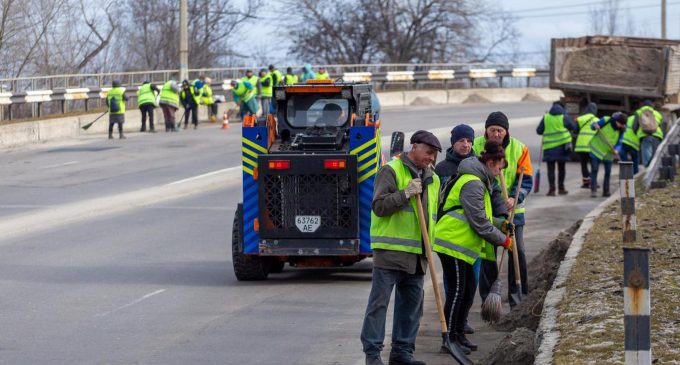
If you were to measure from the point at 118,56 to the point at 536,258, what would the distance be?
51.5 meters

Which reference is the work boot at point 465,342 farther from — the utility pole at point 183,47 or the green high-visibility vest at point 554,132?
the utility pole at point 183,47

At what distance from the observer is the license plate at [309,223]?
527 inches

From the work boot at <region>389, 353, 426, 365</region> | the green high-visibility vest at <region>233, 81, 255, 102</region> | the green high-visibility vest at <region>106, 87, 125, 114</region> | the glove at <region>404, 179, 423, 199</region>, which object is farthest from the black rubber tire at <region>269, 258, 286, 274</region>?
the green high-visibility vest at <region>233, 81, 255, 102</region>

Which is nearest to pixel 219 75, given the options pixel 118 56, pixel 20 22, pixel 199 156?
pixel 20 22

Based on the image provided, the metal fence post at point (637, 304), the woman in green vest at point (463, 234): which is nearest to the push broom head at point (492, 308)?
the woman in green vest at point (463, 234)

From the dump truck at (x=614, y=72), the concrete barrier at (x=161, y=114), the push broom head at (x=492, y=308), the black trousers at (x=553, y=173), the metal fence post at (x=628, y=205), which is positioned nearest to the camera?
the push broom head at (x=492, y=308)

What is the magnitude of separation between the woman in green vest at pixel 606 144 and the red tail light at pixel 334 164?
10.3 m

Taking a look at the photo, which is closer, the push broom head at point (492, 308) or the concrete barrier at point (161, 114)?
the push broom head at point (492, 308)

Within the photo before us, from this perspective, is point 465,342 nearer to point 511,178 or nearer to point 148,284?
point 511,178

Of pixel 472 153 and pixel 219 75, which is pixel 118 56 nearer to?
pixel 219 75

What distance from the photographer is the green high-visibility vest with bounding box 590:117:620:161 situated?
2250 centimetres

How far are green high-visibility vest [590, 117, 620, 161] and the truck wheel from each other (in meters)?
10.4

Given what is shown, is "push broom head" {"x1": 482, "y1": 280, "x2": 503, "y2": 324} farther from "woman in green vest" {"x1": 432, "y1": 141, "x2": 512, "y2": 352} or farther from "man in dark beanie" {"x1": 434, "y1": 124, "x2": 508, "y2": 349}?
"man in dark beanie" {"x1": 434, "y1": 124, "x2": 508, "y2": 349}

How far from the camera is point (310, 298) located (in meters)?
12.7
